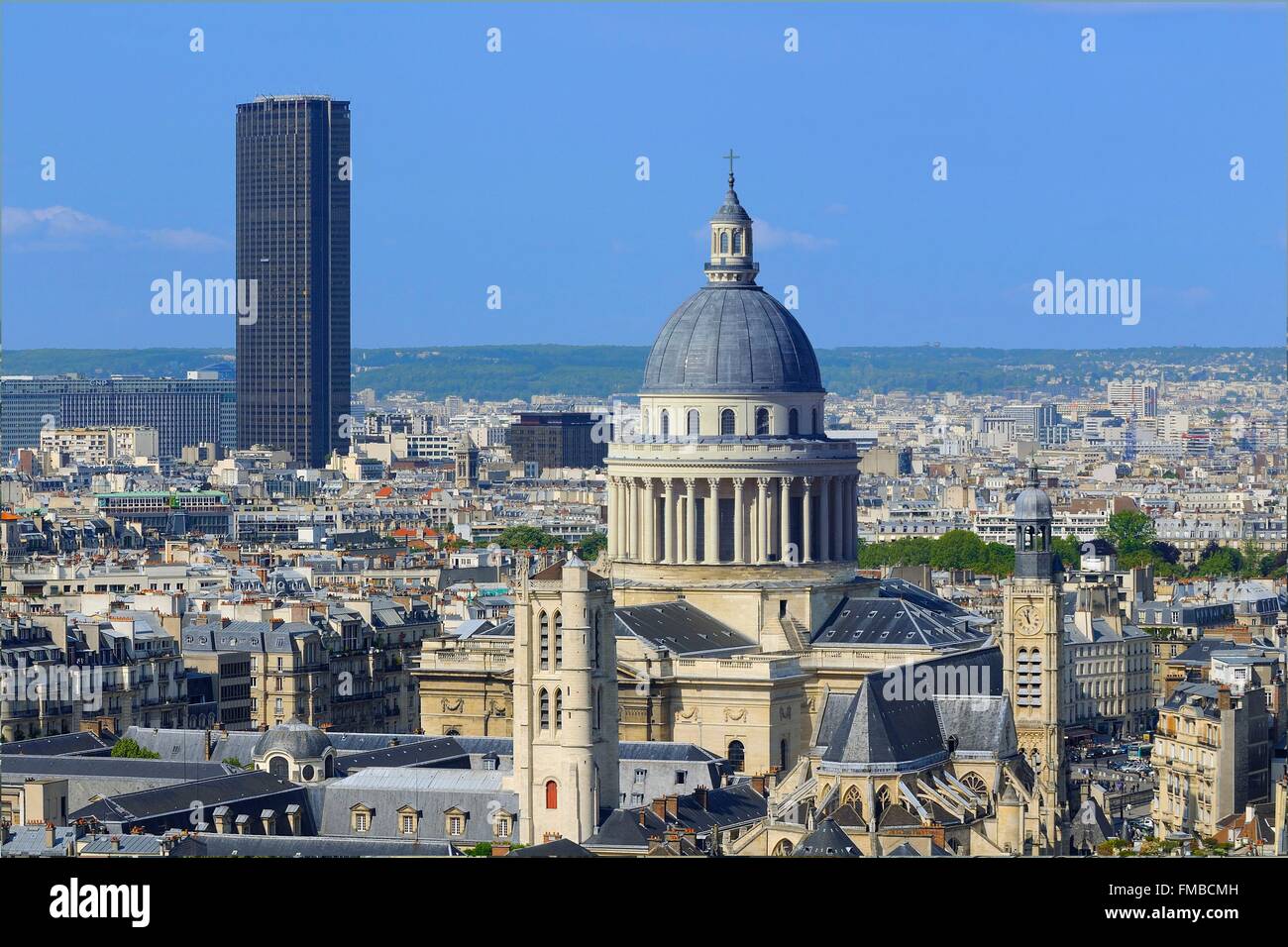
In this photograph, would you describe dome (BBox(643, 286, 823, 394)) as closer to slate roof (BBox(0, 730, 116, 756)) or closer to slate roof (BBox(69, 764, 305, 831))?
slate roof (BBox(0, 730, 116, 756))

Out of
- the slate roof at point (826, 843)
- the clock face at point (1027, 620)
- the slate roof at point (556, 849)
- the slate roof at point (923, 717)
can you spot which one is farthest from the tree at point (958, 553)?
the slate roof at point (556, 849)

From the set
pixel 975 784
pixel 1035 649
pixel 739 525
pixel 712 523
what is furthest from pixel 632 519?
pixel 975 784

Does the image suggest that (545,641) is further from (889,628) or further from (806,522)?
(806,522)

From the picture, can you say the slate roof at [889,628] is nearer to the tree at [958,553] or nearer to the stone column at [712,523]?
the stone column at [712,523]

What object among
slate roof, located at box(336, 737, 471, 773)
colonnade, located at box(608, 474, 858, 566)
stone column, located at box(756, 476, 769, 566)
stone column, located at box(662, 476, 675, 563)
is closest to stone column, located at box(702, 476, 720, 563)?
colonnade, located at box(608, 474, 858, 566)

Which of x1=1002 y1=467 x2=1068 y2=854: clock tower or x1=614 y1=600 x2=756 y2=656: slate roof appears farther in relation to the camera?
x1=614 y1=600 x2=756 y2=656: slate roof
